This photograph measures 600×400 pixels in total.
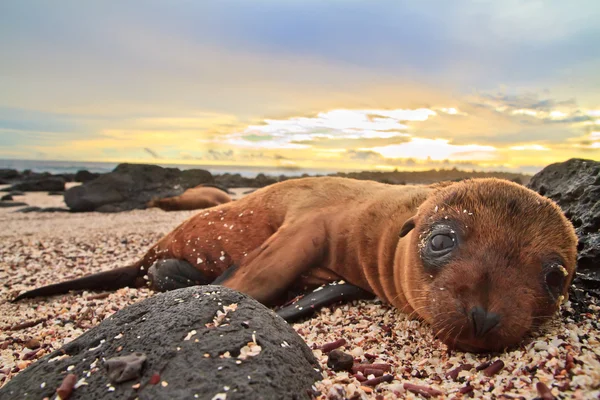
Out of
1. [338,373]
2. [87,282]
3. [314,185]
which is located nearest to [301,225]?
[314,185]

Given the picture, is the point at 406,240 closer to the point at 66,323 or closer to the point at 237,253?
the point at 237,253

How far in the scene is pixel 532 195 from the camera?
3.41 m

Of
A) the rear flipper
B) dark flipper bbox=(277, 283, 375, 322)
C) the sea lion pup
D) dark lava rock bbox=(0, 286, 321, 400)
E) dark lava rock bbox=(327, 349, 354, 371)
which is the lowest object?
the sea lion pup

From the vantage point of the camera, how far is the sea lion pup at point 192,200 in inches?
642

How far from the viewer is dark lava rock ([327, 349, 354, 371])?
2924 mm

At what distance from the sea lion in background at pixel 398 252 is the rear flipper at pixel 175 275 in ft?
0.04

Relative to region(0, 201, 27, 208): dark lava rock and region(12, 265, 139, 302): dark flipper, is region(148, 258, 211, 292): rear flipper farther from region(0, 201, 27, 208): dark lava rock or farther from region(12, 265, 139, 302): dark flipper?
region(0, 201, 27, 208): dark lava rock

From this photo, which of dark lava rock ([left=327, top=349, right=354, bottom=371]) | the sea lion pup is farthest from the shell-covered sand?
the sea lion pup

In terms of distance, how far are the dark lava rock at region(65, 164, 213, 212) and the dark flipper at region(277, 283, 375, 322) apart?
13.0 meters

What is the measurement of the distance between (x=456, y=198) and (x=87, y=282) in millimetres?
4421

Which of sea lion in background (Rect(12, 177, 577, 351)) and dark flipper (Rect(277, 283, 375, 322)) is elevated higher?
sea lion in background (Rect(12, 177, 577, 351))

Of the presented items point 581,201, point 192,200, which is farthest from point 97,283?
point 192,200

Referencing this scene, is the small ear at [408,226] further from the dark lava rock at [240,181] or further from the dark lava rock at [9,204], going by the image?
the dark lava rock at [240,181]

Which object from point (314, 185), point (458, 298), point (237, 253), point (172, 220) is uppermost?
point (314, 185)
